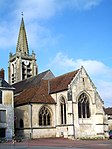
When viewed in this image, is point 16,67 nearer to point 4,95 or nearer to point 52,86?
point 52,86

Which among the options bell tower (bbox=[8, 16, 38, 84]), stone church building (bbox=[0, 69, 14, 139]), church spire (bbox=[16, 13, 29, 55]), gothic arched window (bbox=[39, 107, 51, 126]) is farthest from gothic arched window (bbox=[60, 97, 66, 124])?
church spire (bbox=[16, 13, 29, 55])

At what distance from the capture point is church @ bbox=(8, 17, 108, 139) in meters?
45.3

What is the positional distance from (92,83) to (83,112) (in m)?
5.24

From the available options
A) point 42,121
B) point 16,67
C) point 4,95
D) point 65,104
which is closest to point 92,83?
point 65,104

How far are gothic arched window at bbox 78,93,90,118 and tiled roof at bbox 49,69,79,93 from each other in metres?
3.22

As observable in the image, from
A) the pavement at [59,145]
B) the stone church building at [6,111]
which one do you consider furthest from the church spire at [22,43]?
the pavement at [59,145]

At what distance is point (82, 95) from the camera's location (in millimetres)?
47594

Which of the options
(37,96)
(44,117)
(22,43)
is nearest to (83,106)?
(44,117)

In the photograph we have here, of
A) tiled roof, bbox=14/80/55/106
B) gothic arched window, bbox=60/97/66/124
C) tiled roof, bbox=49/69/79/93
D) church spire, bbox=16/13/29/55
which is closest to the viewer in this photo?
gothic arched window, bbox=60/97/66/124

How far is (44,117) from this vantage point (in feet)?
155

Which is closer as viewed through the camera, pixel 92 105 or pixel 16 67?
pixel 92 105

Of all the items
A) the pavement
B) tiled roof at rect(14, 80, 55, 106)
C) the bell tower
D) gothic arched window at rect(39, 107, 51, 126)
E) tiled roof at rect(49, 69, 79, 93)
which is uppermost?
the bell tower

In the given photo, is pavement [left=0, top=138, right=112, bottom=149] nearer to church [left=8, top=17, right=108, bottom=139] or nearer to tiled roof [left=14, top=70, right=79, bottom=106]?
church [left=8, top=17, right=108, bottom=139]

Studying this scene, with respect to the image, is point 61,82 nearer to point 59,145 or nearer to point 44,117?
point 44,117
